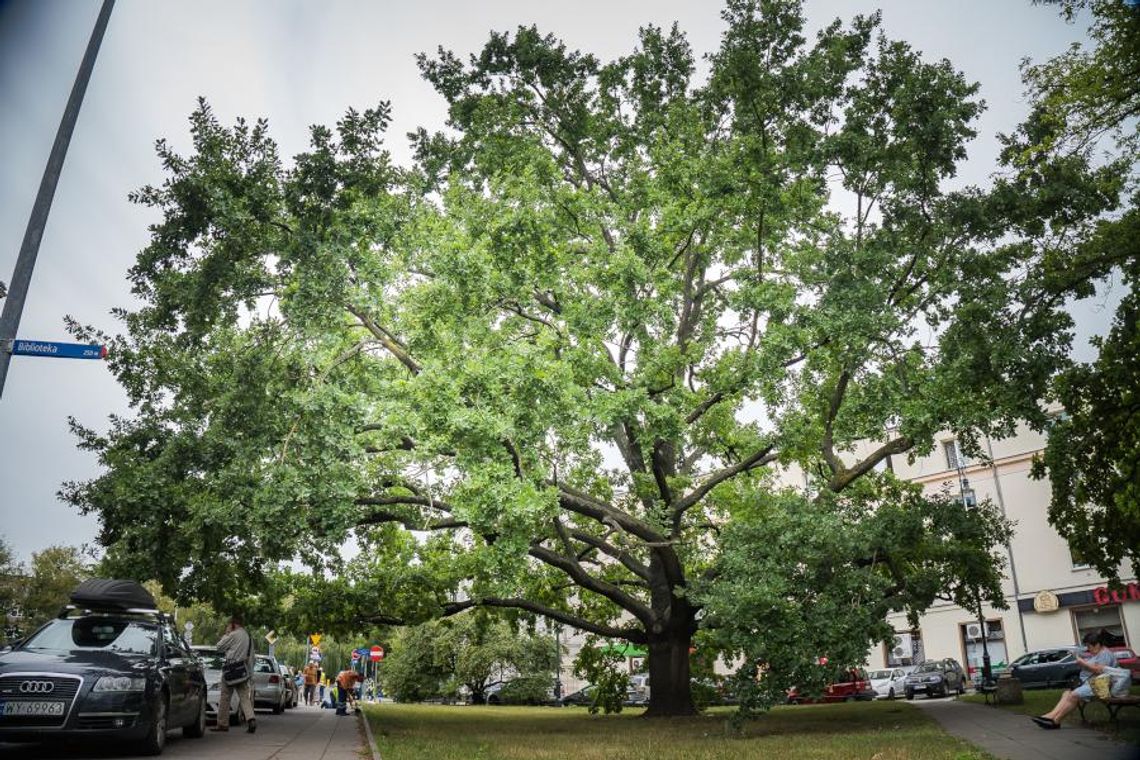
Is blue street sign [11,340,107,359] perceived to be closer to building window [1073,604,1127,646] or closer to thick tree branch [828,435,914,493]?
thick tree branch [828,435,914,493]

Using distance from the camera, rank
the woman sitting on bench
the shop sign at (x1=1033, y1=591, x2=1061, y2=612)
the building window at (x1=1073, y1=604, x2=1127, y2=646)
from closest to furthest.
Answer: the woman sitting on bench
the building window at (x1=1073, y1=604, x2=1127, y2=646)
the shop sign at (x1=1033, y1=591, x2=1061, y2=612)

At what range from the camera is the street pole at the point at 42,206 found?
26.1 ft

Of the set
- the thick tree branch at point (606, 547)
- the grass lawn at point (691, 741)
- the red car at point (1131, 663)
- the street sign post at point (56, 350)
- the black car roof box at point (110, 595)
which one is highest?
the street sign post at point (56, 350)

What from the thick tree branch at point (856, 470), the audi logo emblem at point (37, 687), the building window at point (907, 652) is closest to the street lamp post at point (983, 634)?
the thick tree branch at point (856, 470)

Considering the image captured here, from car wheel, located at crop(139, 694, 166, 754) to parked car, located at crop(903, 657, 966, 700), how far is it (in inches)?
1256

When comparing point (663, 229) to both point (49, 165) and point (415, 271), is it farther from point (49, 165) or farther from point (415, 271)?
point (49, 165)

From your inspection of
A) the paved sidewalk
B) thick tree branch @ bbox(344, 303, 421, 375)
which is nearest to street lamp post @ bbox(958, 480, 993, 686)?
the paved sidewalk

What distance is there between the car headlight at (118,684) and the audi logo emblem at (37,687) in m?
0.41

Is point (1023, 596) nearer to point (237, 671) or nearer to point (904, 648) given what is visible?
point (904, 648)

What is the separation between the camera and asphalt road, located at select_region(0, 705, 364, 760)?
31.6 feet

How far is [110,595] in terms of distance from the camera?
11.0 meters

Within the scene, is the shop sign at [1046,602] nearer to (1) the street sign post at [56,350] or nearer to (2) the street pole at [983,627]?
(2) the street pole at [983,627]

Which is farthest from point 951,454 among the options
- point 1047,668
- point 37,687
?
point 37,687

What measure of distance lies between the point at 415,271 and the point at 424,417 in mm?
6017
